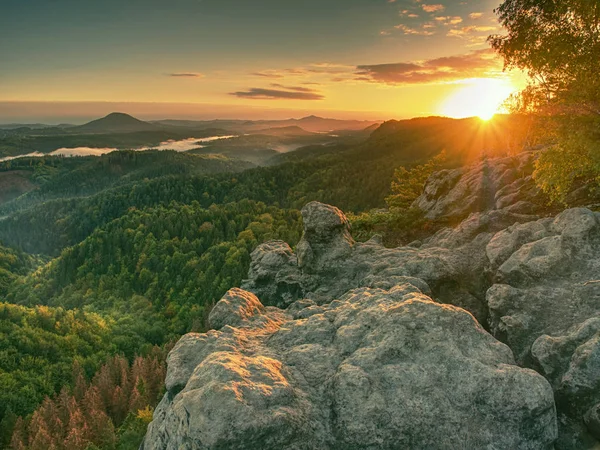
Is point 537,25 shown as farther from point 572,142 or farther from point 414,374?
point 414,374

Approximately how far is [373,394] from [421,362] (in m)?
2.24

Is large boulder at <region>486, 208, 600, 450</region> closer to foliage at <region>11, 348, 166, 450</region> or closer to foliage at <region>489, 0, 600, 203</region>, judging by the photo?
foliage at <region>489, 0, 600, 203</region>

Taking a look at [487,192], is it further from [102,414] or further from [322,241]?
[102,414]

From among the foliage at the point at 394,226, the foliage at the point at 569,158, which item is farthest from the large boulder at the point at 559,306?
the foliage at the point at 394,226

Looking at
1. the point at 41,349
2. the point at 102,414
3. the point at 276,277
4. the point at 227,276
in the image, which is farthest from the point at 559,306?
the point at 41,349

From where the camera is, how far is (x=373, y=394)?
1312 cm

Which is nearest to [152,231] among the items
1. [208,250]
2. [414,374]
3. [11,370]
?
[208,250]

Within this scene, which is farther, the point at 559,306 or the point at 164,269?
the point at 164,269

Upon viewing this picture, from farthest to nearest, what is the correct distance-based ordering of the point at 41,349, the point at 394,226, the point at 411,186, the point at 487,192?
the point at 41,349, the point at 411,186, the point at 394,226, the point at 487,192

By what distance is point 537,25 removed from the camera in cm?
2631

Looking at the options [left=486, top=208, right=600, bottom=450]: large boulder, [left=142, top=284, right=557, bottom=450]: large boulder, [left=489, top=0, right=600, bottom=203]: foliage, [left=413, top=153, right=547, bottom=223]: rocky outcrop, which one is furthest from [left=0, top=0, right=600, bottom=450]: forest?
[left=142, top=284, right=557, bottom=450]: large boulder

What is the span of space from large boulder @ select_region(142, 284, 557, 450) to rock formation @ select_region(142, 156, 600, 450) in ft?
0.13

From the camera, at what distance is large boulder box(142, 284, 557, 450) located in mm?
11680

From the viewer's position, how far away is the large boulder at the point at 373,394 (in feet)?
38.3
